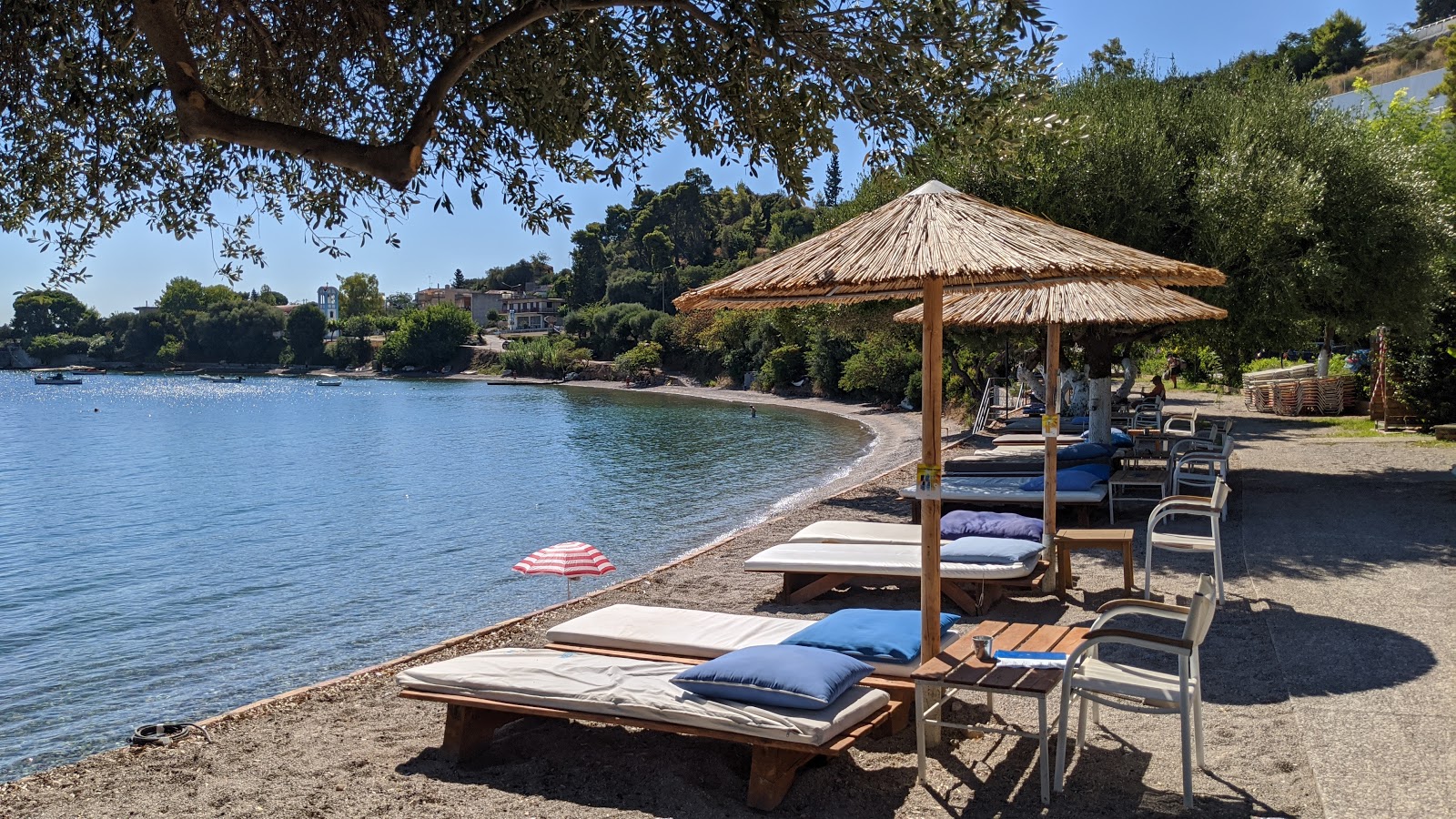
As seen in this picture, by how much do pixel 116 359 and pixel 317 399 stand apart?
260 feet

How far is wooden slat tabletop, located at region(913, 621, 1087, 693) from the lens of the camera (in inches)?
182

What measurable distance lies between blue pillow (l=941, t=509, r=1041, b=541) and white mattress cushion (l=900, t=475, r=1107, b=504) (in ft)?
3.82

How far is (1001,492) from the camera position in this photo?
1195cm

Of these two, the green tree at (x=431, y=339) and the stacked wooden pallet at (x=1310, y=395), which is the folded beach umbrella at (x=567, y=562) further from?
the green tree at (x=431, y=339)

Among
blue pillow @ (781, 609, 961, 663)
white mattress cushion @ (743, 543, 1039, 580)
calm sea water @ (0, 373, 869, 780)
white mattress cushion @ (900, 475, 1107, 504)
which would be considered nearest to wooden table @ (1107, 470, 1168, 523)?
white mattress cushion @ (900, 475, 1107, 504)

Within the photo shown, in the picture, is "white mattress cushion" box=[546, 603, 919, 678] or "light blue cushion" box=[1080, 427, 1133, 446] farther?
"light blue cushion" box=[1080, 427, 1133, 446]

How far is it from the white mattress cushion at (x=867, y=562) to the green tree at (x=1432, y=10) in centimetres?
10757

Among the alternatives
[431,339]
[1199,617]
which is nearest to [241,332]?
[431,339]

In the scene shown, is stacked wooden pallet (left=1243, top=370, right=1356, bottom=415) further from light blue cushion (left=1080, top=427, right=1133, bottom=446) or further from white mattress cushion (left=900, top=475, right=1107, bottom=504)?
white mattress cushion (left=900, top=475, right=1107, bottom=504)

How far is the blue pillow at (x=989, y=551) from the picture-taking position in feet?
27.5

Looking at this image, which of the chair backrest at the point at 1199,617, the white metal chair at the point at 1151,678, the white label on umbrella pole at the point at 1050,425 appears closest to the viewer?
the white metal chair at the point at 1151,678

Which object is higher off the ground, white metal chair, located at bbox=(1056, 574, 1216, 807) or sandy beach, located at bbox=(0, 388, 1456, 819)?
white metal chair, located at bbox=(1056, 574, 1216, 807)

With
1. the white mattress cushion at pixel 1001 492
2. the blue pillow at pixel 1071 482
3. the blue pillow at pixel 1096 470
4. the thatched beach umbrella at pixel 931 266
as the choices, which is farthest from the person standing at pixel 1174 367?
the thatched beach umbrella at pixel 931 266

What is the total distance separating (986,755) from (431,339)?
120046mm
